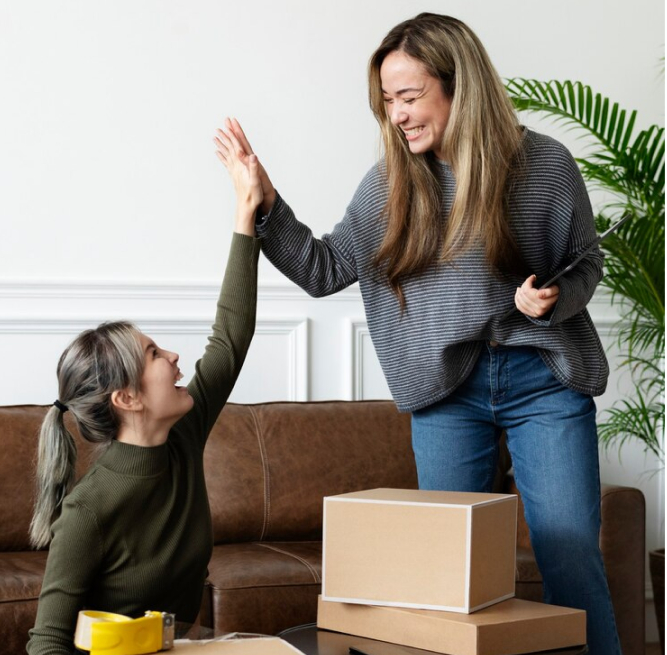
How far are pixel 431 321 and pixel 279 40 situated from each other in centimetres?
177

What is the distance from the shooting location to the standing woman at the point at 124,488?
1.39 m

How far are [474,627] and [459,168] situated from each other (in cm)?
77

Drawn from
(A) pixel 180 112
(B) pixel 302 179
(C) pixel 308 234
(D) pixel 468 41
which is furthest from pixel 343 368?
(D) pixel 468 41

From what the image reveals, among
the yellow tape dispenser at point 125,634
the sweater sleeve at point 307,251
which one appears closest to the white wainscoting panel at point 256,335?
the sweater sleeve at point 307,251

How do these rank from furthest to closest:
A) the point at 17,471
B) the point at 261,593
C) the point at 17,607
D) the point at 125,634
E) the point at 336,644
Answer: the point at 17,471 → the point at 261,593 → the point at 17,607 → the point at 336,644 → the point at 125,634

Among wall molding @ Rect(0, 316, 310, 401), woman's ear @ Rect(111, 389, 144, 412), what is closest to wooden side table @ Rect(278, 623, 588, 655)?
woman's ear @ Rect(111, 389, 144, 412)

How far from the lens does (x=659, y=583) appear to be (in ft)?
10.2

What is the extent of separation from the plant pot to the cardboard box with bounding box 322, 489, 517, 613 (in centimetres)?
179

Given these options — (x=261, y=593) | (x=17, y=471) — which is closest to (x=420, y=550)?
(x=261, y=593)

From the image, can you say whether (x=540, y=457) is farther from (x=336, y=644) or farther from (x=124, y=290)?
(x=124, y=290)

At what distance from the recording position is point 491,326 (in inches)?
66.1

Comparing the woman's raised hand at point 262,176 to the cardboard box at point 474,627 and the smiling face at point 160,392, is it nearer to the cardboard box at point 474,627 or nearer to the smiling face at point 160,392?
the smiling face at point 160,392

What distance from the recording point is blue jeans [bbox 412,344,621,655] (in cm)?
164

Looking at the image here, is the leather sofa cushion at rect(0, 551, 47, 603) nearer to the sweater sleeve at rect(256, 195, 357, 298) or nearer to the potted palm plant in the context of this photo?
the sweater sleeve at rect(256, 195, 357, 298)
